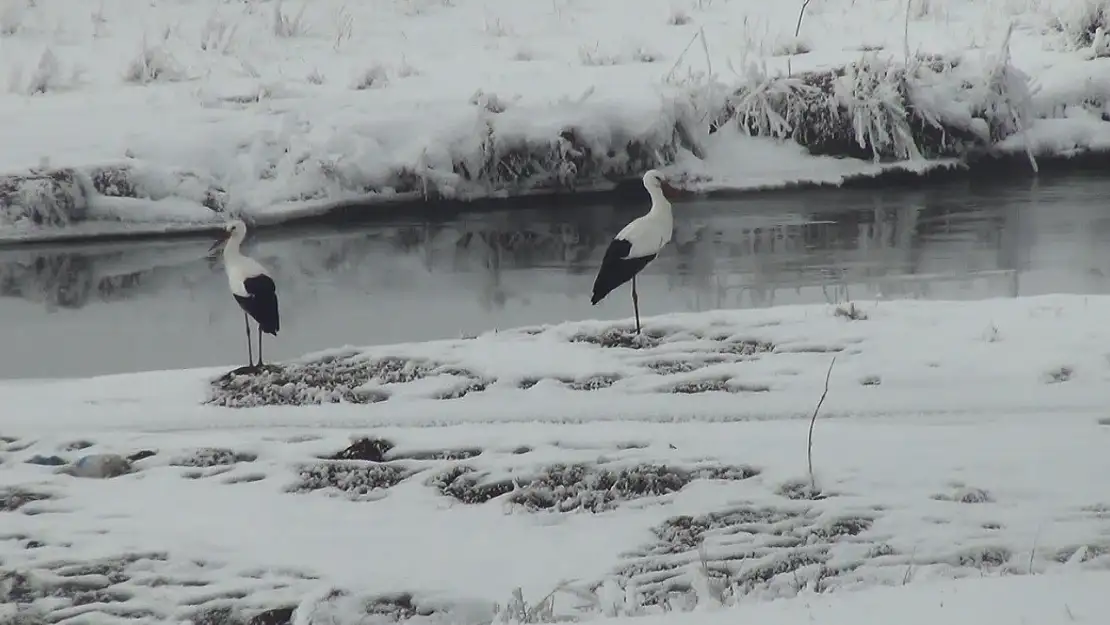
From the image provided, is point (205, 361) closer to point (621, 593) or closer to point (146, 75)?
point (621, 593)

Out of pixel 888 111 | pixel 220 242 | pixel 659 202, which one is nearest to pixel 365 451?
pixel 220 242

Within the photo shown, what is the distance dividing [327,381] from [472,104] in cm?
686

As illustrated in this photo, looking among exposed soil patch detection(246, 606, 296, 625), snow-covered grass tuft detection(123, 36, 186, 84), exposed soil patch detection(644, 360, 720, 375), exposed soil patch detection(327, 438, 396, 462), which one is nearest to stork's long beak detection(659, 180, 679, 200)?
exposed soil patch detection(644, 360, 720, 375)

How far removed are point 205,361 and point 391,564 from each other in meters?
3.78

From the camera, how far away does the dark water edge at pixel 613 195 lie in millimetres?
12359

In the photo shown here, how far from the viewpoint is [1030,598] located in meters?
3.62

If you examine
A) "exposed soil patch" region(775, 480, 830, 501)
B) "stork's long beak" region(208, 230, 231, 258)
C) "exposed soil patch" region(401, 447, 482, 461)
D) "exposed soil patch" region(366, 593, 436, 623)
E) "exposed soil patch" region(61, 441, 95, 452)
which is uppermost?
"stork's long beak" region(208, 230, 231, 258)

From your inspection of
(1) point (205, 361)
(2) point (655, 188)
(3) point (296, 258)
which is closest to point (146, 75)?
(3) point (296, 258)

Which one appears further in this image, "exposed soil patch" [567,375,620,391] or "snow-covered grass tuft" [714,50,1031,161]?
"snow-covered grass tuft" [714,50,1031,161]

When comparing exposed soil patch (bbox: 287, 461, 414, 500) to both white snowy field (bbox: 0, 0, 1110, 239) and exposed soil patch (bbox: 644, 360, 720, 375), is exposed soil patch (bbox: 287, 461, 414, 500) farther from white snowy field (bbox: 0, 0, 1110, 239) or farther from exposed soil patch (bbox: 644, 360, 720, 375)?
white snowy field (bbox: 0, 0, 1110, 239)

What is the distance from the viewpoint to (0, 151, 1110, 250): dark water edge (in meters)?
12.4

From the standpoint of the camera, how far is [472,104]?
1370cm

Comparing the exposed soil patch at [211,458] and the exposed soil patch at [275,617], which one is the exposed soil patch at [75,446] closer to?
the exposed soil patch at [211,458]

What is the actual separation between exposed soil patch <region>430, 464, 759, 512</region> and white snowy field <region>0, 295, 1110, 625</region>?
0.01 meters
